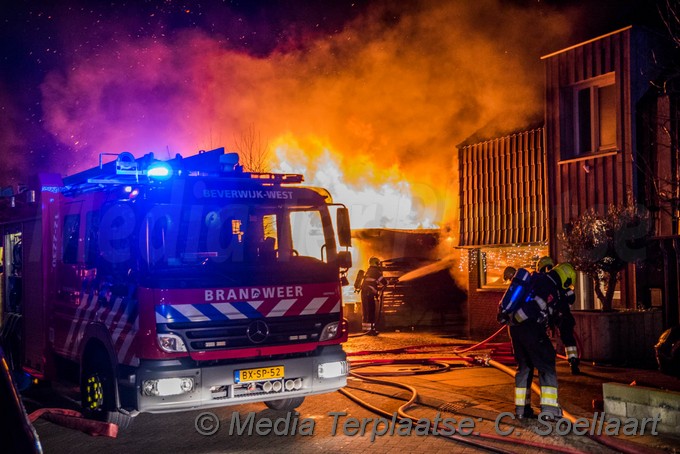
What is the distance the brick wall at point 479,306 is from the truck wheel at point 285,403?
7.49 metres

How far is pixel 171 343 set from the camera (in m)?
6.50

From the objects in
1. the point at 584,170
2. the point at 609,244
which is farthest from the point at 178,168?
the point at 584,170

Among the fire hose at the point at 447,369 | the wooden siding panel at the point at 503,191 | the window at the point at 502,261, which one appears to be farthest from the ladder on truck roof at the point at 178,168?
the window at the point at 502,261

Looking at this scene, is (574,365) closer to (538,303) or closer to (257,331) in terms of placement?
(538,303)

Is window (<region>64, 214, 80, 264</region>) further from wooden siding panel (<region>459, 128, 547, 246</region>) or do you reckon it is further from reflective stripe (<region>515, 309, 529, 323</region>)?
wooden siding panel (<region>459, 128, 547, 246</region>)

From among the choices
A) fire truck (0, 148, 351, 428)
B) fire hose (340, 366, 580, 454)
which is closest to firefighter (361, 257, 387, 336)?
fire hose (340, 366, 580, 454)

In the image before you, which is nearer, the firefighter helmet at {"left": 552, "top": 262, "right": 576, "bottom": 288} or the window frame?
the firefighter helmet at {"left": 552, "top": 262, "right": 576, "bottom": 288}

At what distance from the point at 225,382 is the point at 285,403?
1.55 meters

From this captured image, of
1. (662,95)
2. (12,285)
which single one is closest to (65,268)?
(12,285)

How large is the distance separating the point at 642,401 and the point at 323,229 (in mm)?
3553

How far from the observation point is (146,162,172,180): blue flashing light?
7.05m

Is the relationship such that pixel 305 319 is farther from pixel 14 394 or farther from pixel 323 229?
pixel 14 394

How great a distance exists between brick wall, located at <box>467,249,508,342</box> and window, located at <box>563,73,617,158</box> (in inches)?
135

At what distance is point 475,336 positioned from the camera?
15258mm
